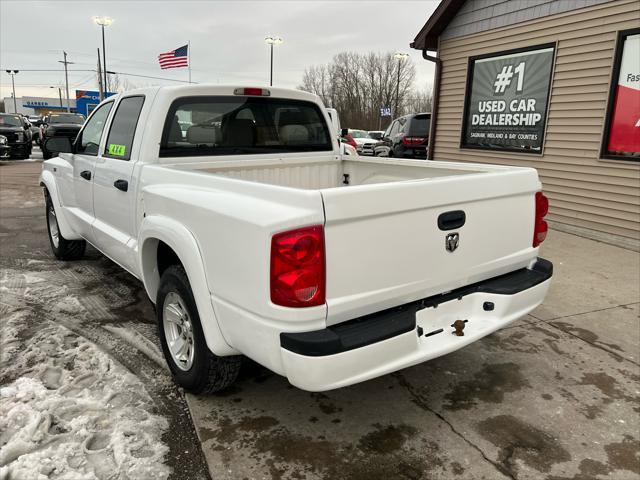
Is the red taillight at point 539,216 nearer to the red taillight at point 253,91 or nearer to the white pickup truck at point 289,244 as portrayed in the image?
the white pickup truck at point 289,244

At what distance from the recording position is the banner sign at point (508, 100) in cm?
827

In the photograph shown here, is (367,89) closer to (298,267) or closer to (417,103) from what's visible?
(417,103)

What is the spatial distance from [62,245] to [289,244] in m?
4.60

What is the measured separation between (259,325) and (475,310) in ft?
4.23

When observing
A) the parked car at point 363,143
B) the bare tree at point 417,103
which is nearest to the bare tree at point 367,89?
the bare tree at point 417,103

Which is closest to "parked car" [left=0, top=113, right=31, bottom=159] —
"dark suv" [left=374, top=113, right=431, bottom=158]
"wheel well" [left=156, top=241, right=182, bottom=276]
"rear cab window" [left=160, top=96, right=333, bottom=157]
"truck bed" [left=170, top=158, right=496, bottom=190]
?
"dark suv" [left=374, top=113, right=431, bottom=158]

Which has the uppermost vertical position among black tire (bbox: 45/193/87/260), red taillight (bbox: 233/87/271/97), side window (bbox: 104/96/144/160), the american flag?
the american flag

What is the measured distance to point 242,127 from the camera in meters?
4.08

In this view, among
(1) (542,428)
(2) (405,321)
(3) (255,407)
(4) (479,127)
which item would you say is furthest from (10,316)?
(4) (479,127)

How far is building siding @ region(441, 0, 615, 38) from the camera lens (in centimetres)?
781

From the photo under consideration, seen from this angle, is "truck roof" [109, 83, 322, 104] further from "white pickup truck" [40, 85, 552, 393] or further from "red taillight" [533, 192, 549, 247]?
"red taillight" [533, 192, 549, 247]

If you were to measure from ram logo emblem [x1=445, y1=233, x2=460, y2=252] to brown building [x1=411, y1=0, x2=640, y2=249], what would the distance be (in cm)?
543

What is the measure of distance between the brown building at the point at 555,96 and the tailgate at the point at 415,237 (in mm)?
5003

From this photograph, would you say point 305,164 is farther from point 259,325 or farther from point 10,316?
point 10,316
